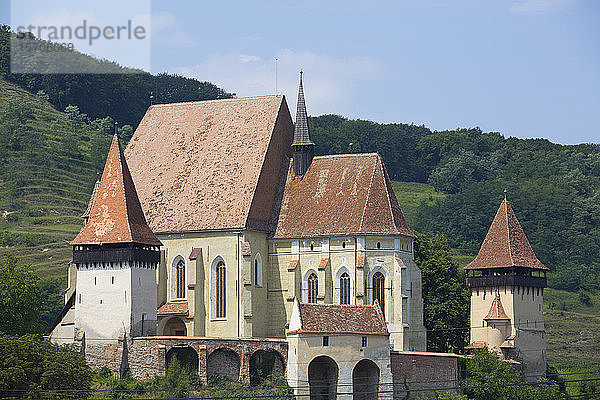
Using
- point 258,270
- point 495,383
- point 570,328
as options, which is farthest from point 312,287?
point 570,328

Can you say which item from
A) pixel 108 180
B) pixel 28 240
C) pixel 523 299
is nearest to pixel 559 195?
pixel 28 240

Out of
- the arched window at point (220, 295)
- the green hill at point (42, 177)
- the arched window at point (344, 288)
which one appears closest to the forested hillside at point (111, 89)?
the green hill at point (42, 177)

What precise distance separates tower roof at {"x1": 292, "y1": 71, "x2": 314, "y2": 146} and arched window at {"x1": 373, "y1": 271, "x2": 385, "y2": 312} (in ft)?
31.0

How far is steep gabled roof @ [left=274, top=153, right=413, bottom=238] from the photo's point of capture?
65812 mm

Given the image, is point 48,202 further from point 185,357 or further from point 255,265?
point 185,357

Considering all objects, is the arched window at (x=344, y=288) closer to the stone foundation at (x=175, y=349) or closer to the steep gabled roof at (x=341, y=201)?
the steep gabled roof at (x=341, y=201)

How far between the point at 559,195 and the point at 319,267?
75.9m

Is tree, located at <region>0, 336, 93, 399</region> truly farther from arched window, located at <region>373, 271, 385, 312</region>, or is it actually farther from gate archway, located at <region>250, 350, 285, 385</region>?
arched window, located at <region>373, 271, 385, 312</region>

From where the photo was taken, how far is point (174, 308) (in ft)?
219

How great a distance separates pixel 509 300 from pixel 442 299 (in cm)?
711

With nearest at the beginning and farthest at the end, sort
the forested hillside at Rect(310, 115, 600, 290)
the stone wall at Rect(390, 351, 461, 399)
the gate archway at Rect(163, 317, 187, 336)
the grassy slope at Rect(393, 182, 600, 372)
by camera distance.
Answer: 1. the stone wall at Rect(390, 351, 461, 399)
2. the gate archway at Rect(163, 317, 187, 336)
3. the grassy slope at Rect(393, 182, 600, 372)
4. the forested hillside at Rect(310, 115, 600, 290)

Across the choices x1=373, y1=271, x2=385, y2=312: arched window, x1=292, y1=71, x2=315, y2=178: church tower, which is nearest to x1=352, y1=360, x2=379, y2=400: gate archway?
x1=373, y1=271, x2=385, y2=312: arched window

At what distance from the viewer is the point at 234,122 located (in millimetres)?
71250

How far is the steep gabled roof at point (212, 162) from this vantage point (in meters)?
67.4
